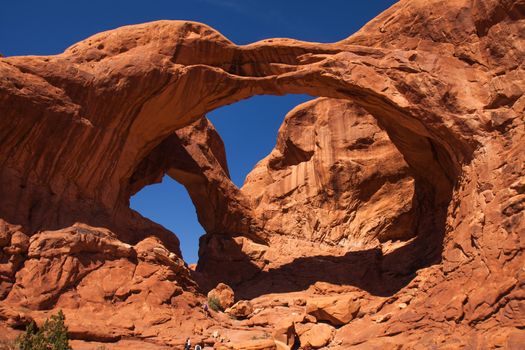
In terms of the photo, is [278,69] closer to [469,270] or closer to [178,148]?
[178,148]

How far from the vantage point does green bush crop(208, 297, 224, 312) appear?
813 inches

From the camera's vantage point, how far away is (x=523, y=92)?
16.5 m

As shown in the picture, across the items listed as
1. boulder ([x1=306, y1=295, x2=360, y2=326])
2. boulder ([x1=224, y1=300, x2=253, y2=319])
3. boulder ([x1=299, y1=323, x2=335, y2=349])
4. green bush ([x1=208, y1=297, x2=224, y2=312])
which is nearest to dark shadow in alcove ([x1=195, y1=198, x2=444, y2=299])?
green bush ([x1=208, y1=297, x2=224, y2=312])

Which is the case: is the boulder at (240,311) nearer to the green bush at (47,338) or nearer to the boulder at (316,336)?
the boulder at (316,336)

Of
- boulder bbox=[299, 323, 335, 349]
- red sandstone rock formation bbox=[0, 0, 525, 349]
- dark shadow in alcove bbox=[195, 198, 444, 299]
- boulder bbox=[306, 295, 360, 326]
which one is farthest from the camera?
dark shadow in alcove bbox=[195, 198, 444, 299]

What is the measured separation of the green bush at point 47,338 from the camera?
12742 mm

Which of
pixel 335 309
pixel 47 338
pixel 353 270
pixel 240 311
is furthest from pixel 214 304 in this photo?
pixel 47 338

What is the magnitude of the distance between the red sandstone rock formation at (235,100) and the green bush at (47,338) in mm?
1547

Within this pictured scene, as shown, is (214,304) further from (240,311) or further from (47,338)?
(47,338)

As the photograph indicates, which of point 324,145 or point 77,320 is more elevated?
point 324,145

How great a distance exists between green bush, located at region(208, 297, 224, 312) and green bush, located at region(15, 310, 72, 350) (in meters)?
7.53

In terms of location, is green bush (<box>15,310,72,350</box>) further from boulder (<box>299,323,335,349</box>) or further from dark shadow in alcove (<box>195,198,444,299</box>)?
dark shadow in alcove (<box>195,198,444,299</box>)

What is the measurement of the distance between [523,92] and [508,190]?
3158 mm

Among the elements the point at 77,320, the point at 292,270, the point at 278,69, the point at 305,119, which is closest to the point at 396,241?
the point at 292,270
